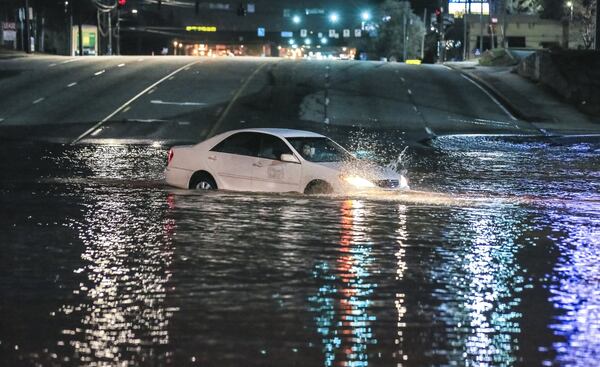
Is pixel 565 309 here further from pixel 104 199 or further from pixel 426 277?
pixel 104 199

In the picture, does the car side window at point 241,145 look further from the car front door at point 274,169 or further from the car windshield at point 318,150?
the car windshield at point 318,150

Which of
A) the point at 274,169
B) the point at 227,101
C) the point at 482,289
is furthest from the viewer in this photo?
the point at 227,101

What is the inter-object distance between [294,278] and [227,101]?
29021mm

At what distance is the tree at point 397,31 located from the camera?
457 ft

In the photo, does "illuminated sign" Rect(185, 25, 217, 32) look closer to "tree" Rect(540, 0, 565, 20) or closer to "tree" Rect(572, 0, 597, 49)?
"tree" Rect(540, 0, 565, 20)

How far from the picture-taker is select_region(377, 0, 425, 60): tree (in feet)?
457

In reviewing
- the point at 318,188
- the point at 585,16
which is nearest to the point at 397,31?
the point at 585,16

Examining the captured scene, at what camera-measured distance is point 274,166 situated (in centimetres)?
1614

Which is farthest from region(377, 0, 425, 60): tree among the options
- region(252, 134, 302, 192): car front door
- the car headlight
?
the car headlight

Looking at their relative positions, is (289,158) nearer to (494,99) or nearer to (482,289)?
(482,289)

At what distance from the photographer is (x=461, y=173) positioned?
22422 millimetres

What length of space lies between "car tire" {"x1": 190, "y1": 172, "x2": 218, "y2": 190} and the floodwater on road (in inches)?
15.9

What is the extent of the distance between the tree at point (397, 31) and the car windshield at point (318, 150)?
398 ft

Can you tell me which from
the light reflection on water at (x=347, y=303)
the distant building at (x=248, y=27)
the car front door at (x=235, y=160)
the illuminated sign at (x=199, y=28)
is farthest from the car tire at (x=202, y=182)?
the illuminated sign at (x=199, y=28)
